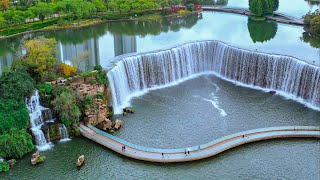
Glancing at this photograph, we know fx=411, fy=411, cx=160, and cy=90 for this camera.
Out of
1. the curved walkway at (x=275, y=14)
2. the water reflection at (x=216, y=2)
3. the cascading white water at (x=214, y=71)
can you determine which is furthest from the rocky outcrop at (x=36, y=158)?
the water reflection at (x=216, y=2)

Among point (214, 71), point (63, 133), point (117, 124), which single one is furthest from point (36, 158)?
point (214, 71)

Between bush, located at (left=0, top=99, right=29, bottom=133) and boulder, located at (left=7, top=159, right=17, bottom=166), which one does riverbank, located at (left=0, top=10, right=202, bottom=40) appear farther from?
boulder, located at (left=7, top=159, right=17, bottom=166)

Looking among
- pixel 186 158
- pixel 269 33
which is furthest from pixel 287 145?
pixel 269 33

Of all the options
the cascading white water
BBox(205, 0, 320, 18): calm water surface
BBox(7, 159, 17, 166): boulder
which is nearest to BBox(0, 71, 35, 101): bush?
BBox(7, 159, 17, 166): boulder

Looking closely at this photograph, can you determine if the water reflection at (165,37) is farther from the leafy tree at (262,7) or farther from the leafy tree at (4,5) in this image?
the leafy tree at (4,5)

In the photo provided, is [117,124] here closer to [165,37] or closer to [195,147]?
[195,147]

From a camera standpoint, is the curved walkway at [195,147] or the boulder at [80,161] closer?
the boulder at [80,161]
